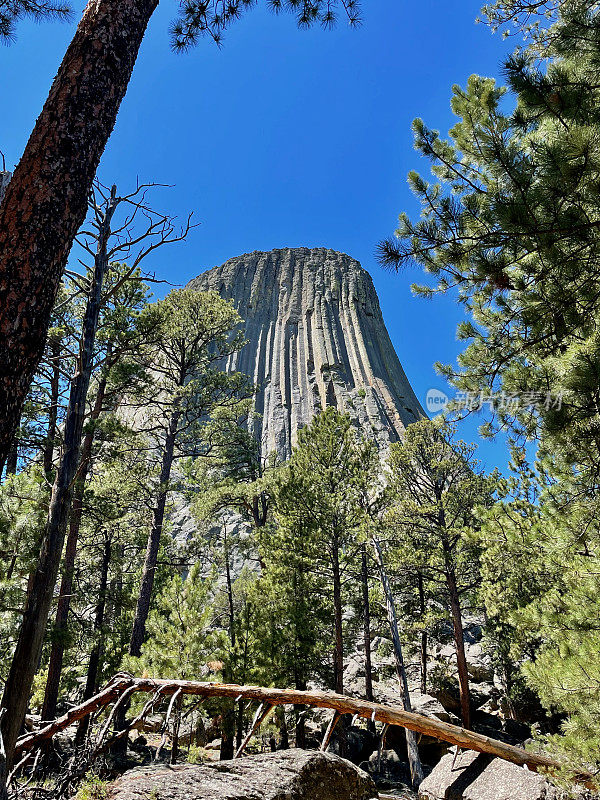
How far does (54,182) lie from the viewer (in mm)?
2611

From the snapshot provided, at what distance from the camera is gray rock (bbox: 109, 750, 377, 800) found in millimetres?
3422

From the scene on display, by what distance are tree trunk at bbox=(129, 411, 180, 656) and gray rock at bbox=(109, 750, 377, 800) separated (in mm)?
7213

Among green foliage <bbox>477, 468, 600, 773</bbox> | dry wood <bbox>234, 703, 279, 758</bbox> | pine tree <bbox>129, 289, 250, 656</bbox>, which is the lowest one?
dry wood <bbox>234, 703, 279, 758</bbox>

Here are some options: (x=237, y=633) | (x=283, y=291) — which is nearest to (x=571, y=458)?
(x=237, y=633)

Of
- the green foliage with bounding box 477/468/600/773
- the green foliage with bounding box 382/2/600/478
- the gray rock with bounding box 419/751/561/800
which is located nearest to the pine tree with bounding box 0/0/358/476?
the green foliage with bounding box 382/2/600/478

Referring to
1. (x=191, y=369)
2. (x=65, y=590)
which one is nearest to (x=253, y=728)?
(x=65, y=590)

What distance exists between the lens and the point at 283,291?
67688mm

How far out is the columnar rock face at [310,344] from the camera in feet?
170

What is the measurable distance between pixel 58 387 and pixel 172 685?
338 inches

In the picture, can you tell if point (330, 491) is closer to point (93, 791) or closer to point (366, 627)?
point (366, 627)

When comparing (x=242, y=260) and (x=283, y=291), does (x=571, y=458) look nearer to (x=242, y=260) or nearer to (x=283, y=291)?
(x=283, y=291)

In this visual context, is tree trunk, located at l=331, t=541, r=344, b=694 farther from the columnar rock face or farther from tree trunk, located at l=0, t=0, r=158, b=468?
the columnar rock face

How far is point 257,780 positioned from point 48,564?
109 inches

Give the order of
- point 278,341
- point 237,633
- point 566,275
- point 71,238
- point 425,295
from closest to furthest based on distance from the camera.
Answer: point 71,238, point 566,275, point 425,295, point 237,633, point 278,341
